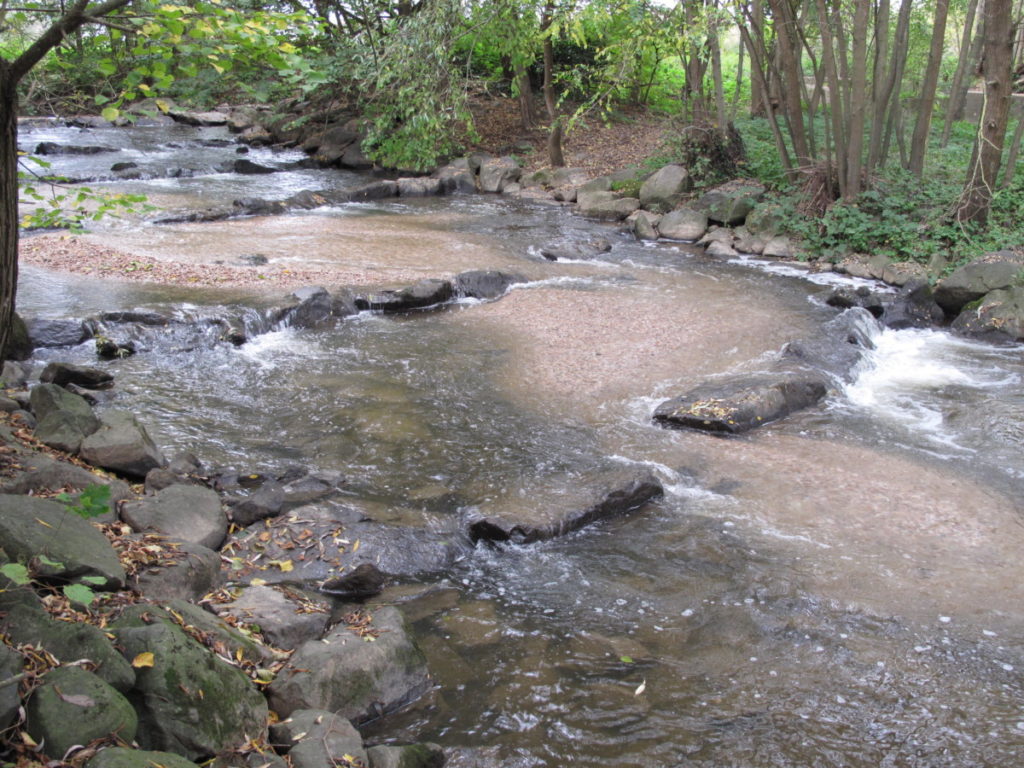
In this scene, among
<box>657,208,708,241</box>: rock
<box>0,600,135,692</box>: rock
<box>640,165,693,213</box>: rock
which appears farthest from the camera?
<box>640,165,693,213</box>: rock

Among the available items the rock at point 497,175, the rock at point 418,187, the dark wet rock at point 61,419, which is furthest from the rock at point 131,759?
the rock at point 497,175

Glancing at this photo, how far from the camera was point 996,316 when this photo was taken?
1123cm

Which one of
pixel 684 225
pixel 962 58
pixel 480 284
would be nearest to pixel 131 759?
pixel 480 284

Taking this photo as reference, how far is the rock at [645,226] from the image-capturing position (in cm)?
1714

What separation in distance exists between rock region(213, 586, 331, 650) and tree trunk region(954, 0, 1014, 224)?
12.4m

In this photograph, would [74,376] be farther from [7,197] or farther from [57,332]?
[7,197]

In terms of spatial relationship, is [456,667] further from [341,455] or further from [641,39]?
[641,39]

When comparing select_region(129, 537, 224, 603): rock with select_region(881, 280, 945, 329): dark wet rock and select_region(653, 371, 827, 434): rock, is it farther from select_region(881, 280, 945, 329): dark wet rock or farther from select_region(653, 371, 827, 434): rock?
select_region(881, 280, 945, 329): dark wet rock

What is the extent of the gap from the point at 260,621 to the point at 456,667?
1119mm

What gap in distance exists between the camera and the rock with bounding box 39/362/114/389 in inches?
312

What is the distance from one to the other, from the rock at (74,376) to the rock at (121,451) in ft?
6.65

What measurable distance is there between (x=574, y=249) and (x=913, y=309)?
19.8 ft

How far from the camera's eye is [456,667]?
14.9 feet

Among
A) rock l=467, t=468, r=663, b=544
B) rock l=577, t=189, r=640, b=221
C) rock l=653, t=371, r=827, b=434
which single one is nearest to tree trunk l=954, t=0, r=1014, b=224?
rock l=653, t=371, r=827, b=434
